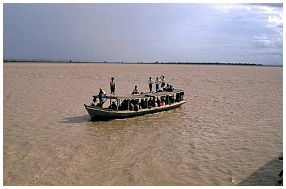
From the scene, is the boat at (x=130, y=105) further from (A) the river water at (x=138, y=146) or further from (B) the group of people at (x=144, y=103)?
(A) the river water at (x=138, y=146)

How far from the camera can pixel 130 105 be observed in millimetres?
15609

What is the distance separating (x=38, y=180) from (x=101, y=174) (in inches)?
59.3

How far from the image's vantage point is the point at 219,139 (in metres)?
12.4

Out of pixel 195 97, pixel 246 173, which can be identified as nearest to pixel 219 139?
pixel 246 173

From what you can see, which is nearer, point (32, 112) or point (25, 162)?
point (25, 162)

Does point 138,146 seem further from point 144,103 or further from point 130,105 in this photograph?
point 144,103

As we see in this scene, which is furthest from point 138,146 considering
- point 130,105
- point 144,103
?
point 144,103

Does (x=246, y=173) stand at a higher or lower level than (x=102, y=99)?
lower

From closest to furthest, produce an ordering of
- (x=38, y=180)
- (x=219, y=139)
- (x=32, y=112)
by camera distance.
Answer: (x=38, y=180)
(x=219, y=139)
(x=32, y=112)

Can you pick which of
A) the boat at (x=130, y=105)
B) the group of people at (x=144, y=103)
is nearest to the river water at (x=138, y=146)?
the boat at (x=130, y=105)

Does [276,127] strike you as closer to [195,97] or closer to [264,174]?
[264,174]

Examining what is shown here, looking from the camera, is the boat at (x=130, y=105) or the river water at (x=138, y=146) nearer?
the river water at (x=138, y=146)

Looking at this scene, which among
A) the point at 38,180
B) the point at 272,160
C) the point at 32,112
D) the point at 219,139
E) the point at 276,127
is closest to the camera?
the point at 38,180

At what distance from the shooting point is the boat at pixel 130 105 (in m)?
14.4
